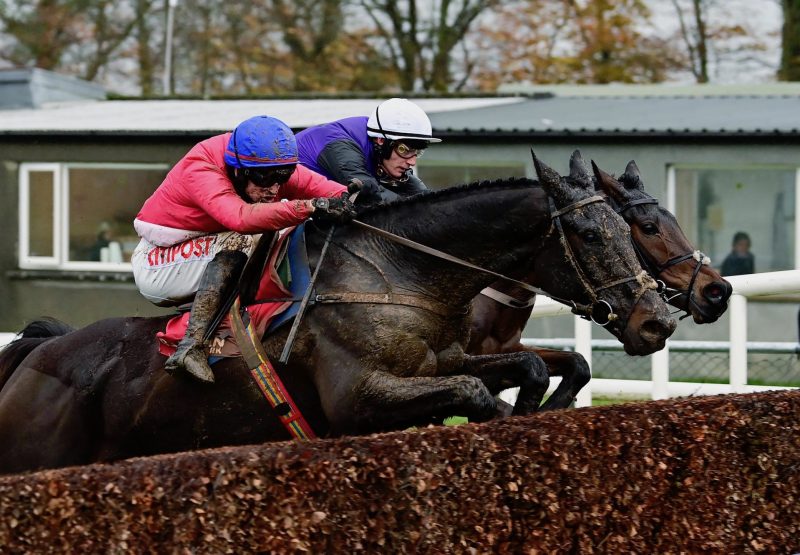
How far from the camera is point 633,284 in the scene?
4996mm

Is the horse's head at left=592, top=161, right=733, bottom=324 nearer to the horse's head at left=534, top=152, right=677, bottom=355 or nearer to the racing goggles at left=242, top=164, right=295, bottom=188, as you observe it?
the horse's head at left=534, top=152, right=677, bottom=355

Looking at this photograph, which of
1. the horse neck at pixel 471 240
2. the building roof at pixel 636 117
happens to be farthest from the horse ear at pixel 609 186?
the building roof at pixel 636 117

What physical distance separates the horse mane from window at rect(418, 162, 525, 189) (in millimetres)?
8767

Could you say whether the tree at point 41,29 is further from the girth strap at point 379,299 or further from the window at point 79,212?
the girth strap at point 379,299

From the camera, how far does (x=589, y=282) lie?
16.7 feet

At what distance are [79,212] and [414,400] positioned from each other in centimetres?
1222

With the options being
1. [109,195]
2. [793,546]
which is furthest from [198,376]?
[109,195]

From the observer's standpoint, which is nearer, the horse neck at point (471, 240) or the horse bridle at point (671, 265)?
the horse neck at point (471, 240)

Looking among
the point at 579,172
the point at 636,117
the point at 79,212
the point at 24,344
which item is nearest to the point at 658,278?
the point at 579,172

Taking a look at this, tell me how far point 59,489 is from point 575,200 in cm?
243

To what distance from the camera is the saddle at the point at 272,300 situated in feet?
17.1

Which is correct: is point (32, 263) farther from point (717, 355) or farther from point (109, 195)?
point (717, 355)

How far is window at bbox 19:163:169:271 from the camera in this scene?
15.9m

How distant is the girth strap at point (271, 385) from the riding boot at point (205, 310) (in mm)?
154
